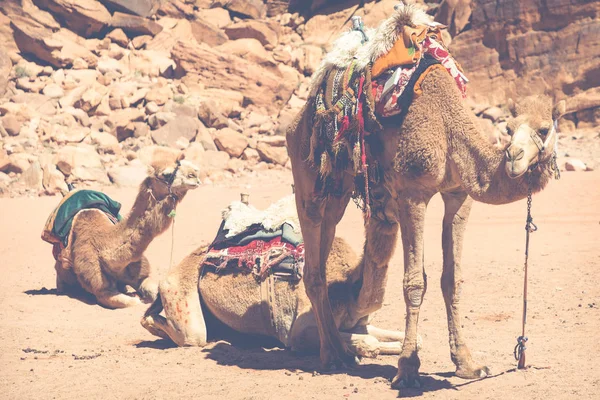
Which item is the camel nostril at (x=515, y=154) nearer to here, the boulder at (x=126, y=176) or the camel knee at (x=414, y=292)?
the camel knee at (x=414, y=292)

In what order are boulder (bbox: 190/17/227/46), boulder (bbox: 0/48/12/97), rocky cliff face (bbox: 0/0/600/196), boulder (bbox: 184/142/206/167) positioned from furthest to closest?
boulder (bbox: 190/17/227/46)
boulder (bbox: 0/48/12/97)
rocky cliff face (bbox: 0/0/600/196)
boulder (bbox: 184/142/206/167)

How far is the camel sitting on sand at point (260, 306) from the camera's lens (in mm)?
6727

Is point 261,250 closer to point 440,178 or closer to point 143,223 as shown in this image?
point 440,178

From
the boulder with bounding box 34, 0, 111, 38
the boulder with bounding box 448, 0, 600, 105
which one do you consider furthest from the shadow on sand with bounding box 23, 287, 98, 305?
the boulder with bounding box 34, 0, 111, 38

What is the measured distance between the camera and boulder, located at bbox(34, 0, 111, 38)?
32125mm

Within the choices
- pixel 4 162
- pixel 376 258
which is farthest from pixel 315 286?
pixel 4 162

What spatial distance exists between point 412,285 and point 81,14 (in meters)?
29.4

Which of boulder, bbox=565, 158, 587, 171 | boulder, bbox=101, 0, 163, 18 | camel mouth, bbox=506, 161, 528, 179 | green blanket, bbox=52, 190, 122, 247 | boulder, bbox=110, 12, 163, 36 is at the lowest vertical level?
green blanket, bbox=52, 190, 122, 247

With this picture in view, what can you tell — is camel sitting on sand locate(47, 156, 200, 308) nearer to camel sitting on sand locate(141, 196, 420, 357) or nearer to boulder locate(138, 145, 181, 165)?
camel sitting on sand locate(141, 196, 420, 357)

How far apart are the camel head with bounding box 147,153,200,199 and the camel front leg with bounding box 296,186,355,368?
8.28ft

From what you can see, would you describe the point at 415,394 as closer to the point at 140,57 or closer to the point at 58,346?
the point at 58,346

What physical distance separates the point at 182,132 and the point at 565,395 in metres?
20.6

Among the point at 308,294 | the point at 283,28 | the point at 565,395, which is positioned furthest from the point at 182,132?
the point at 565,395

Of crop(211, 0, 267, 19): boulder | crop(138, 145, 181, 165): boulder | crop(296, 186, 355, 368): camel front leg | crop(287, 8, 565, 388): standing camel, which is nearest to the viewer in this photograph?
crop(287, 8, 565, 388): standing camel
